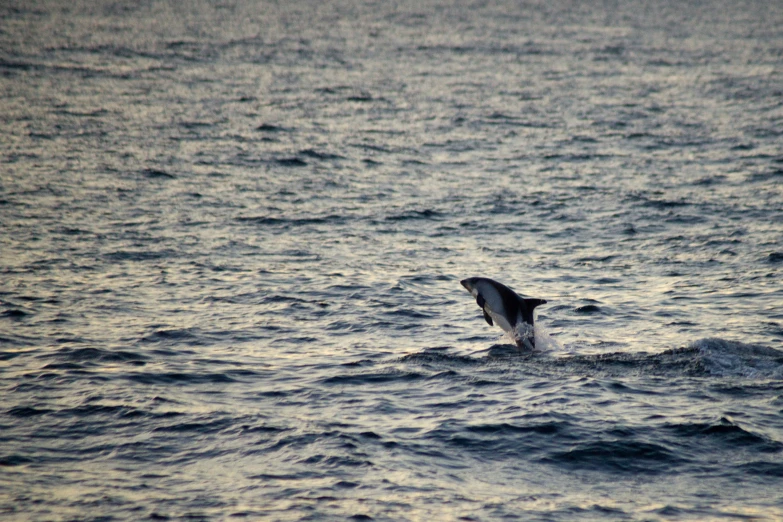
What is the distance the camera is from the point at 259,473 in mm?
13195

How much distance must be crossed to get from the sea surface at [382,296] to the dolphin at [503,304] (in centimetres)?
63

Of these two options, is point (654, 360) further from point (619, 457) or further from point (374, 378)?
point (374, 378)

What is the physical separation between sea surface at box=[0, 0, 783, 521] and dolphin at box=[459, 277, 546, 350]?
2.07 ft

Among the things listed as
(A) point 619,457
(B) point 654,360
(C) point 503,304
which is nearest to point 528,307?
(C) point 503,304

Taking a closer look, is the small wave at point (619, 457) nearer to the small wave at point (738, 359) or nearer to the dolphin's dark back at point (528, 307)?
the small wave at point (738, 359)

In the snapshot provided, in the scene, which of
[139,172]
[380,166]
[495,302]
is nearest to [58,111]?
[139,172]

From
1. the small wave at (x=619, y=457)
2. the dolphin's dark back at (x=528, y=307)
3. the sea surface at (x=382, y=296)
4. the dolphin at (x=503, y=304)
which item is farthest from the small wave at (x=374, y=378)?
the small wave at (x=619, y=457)

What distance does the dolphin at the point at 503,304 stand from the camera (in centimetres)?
1738

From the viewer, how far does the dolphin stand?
684 inches

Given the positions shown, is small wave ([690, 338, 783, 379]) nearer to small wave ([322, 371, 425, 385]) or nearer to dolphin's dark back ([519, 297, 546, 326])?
dolphin's dark back ([519, 297, 546, 326])

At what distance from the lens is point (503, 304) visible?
17469 millimetres

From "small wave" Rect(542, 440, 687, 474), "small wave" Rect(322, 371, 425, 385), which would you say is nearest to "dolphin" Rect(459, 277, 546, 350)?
"small wave" Rect(322, 371, 425, 385)

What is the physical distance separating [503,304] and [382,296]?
4.60m

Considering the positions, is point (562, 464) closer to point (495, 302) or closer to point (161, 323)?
point (495, 302)
